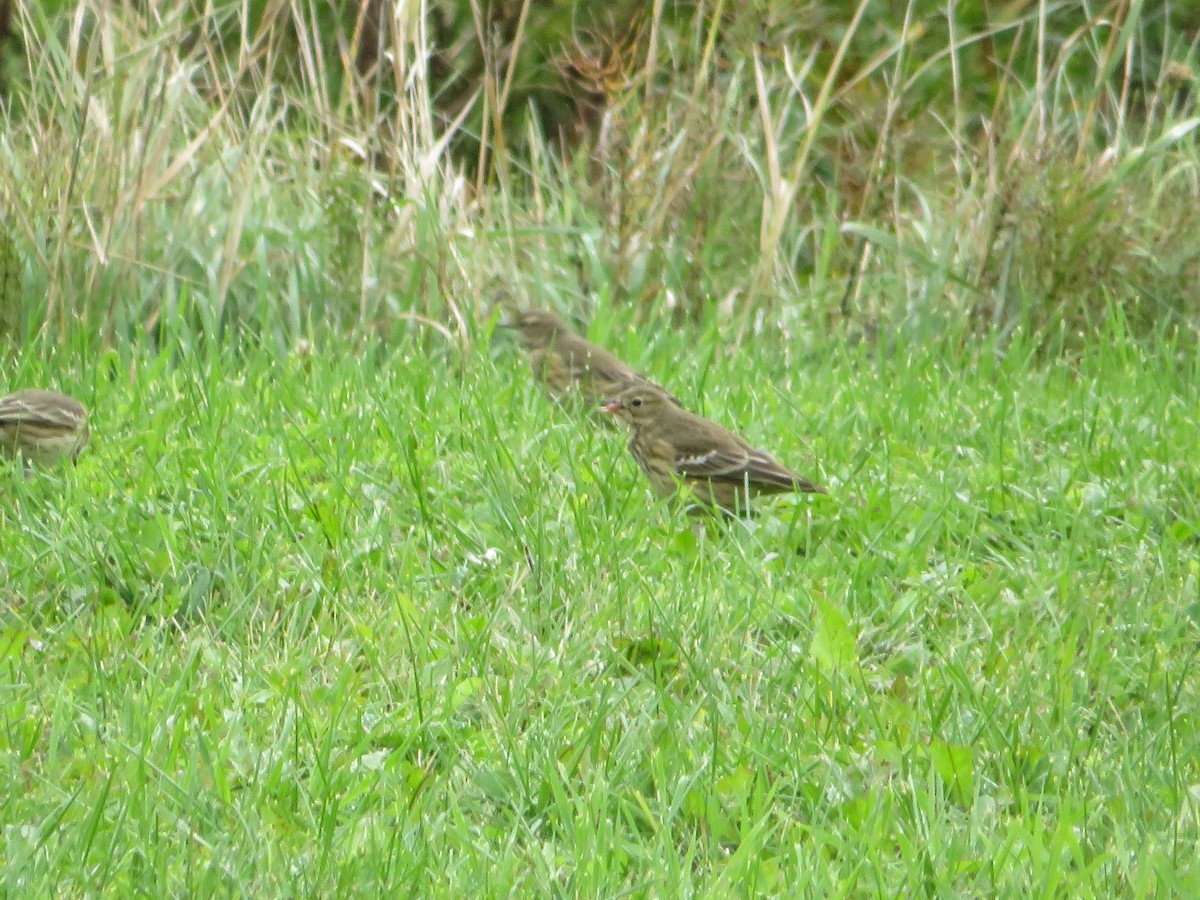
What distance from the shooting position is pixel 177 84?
8.60m

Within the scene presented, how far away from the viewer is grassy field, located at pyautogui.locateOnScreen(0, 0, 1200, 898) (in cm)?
384

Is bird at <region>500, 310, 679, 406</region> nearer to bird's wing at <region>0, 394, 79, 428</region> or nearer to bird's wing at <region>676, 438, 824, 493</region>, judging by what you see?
bird's wing at <region>676, 438, 824, 493</region>

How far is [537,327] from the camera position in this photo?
8.31 meters

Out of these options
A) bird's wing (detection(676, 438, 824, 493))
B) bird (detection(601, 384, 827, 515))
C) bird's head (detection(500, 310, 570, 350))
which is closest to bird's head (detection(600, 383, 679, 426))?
bird (detection(601, 384, 827, 515))

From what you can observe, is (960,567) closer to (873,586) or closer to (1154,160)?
(873,586)

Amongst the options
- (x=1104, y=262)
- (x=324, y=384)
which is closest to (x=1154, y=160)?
(x=1104, y=262)

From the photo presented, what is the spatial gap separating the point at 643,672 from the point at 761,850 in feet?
2.99

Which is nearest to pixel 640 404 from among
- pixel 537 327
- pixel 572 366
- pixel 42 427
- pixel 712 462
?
pixel 712 462

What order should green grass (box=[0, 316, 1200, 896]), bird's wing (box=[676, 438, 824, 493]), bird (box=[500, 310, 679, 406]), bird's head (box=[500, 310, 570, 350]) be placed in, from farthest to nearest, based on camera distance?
bird's head (box=[500, 310, 570, 350])
bird (box=[500, 310, 679, 406])
bird's wing (box=[676, 438, 824, 493])
green grass (box=[0, 316, 1200, 896])

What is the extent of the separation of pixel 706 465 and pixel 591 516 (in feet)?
2.05

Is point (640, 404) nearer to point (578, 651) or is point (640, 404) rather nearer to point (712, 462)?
point (712, 462)

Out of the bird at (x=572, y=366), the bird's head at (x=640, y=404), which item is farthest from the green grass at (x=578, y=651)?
the bird at (x=572, y=366)

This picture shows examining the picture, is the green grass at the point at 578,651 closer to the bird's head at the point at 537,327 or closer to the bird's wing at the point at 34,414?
the bird's wing at the point at 34,414

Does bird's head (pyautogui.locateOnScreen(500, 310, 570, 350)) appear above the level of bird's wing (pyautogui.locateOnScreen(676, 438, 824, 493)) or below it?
below
